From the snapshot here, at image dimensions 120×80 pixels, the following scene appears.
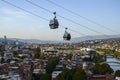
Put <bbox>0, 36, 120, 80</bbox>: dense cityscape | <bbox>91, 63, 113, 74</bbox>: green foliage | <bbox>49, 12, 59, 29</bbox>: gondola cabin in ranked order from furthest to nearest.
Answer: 1. <bbox>91, 63, 113, 74</bbox>: green foliage
2. <bbox>0, 36, 120, 80</bbox>: dense cityscape
3. <bbox>49, 12, 59, 29</bbox>: gondola cabin

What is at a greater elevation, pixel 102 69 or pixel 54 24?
pixel 54 24

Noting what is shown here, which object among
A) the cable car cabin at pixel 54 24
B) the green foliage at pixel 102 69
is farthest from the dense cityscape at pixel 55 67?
the cable car cabin at pixel 54 24

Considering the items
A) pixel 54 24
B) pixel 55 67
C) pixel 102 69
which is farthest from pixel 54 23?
pixel 55 67

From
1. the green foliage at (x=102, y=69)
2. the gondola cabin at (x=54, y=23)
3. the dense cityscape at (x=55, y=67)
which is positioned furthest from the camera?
the green foliage at (x=102, y=69)

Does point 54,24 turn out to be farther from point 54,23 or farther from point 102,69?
point 102,69

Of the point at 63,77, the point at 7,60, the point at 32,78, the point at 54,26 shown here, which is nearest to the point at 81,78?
the point at 63,77

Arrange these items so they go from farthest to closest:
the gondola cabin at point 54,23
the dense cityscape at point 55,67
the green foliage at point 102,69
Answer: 1. the green foliage at point 102,69
2. the dense cityscape at point 55,67
3. the gondola cabin at point 54,23

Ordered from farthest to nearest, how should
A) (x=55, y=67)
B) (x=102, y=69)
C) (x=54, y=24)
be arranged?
(x=55, y=67) < (x=102, y=69) < (x=54, y=24)

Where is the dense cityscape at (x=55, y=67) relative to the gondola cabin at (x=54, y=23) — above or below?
below

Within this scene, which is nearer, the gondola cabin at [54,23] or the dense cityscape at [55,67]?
the gondola cabin at [54,23]

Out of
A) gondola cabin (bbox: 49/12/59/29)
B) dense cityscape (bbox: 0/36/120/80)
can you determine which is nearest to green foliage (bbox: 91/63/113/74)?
dense cityscape (bbox: 0/36/120/80)

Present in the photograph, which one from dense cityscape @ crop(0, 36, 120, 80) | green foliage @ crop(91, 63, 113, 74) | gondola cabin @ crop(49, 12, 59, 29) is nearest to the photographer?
gondola cabin @ crop(49, 12, 59, 29)

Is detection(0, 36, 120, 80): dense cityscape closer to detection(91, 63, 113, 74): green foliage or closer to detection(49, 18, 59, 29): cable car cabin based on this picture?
detection(91, 63, 113, 74): green foliage

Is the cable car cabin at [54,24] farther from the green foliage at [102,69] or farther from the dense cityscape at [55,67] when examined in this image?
the green foliage at [102,69]
